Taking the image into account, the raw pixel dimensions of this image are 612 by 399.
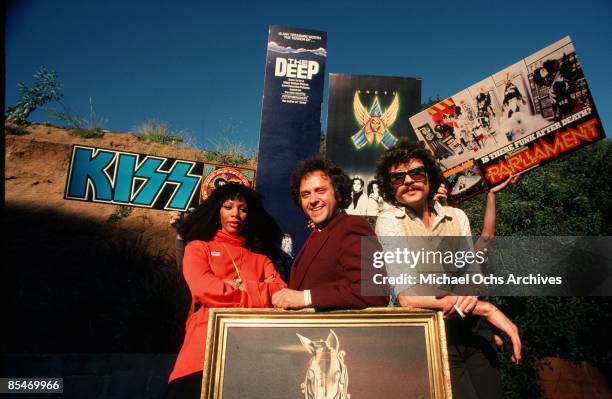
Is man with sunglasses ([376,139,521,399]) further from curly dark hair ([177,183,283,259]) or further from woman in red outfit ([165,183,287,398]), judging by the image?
curly dark hair ([177,183,283,259])

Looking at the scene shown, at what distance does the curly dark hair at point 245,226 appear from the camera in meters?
3.13

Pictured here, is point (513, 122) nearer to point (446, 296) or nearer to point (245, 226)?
point (446, 296)

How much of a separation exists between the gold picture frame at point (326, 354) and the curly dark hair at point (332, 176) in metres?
1.00

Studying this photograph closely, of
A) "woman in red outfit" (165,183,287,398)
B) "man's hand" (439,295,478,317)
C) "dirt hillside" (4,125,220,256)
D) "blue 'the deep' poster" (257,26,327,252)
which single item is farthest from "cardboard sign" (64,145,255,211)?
"dirt hillside" (4,125,220,256)

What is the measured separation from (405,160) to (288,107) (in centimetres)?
261

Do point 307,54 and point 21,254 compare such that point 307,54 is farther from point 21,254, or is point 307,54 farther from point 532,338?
point 21,254

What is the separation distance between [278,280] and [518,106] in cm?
295

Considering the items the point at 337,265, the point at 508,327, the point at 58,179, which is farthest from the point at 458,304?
the point at 58,179

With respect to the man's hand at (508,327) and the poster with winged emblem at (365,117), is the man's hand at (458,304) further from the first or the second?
the poster with winged emblem at (365,117)

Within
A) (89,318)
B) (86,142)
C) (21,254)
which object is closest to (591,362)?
(89,318)

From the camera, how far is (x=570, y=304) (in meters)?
6.50

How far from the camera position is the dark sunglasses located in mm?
2900

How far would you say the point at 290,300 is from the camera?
237 centimetres

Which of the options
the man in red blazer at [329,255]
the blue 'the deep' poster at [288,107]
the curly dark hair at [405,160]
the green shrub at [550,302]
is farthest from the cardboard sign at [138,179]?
the green shrub at [550,302]
